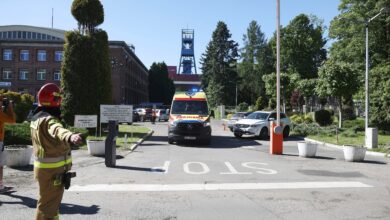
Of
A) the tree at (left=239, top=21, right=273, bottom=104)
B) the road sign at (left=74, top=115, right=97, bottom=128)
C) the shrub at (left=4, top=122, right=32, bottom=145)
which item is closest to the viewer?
the shrub at (left=4, top=122, right=32, bottom=145)

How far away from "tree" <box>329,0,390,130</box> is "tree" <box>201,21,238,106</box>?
33046mm

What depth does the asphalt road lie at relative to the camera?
7.56m

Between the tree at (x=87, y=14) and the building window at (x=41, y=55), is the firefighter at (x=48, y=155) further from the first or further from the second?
the building window at (x=41, y=55)

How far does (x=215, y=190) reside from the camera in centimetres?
958

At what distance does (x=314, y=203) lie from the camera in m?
8.39

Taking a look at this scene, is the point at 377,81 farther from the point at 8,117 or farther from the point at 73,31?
the point at 8,117

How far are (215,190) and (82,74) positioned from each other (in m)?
17.4

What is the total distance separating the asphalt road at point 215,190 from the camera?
7.56m

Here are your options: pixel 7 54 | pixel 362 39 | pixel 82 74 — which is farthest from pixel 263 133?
pixel 7 54

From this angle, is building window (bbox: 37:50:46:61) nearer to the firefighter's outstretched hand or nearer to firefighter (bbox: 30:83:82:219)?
firefighter (bbox: 30:83:82:219)

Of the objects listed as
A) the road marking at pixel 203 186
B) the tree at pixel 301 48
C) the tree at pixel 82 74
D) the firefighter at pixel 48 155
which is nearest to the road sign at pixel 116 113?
the tree at pixel 82 74

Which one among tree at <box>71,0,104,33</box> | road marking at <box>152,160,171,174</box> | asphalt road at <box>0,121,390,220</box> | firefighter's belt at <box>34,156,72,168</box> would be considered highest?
tree at <box>71,0,104,33</box>

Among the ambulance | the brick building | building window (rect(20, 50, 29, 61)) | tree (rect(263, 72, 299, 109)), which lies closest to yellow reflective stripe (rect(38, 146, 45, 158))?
the ambulance

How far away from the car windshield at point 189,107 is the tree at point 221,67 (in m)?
58.7
